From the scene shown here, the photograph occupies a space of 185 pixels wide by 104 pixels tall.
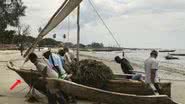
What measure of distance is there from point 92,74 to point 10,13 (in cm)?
8395

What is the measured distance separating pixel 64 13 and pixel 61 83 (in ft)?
11.0

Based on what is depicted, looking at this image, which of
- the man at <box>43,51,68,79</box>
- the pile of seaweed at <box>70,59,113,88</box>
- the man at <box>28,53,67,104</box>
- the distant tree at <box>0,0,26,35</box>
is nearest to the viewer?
the man at <box>28,53,67,104</box>

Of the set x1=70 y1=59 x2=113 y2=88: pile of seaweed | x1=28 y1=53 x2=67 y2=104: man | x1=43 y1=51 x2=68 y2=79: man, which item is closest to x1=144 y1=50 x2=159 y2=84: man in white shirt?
x1=70 y1=59 x2=113 y2=88: pile of seaweed

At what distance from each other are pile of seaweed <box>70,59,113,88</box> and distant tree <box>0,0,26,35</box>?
80629mm

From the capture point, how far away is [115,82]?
11344mm

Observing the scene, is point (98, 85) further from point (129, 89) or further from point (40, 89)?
point (40, 89)

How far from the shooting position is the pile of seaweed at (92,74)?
10945 millimetres

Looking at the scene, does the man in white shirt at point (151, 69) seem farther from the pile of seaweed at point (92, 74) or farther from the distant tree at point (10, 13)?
the distant tree at point (10, 13)

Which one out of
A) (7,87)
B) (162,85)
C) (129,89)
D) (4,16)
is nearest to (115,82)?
(129,89)

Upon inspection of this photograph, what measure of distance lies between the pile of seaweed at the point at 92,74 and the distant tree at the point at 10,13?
80.6 meters

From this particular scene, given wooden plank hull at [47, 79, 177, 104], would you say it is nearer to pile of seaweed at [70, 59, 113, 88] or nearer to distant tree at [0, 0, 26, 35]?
pile of seaweed at [70, 59, 113, 88]

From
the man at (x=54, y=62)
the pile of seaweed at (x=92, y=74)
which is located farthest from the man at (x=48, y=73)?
the pile of seaweed at (x=92, y=74)

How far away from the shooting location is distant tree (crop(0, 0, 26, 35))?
90.4 meters

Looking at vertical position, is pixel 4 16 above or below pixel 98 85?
above
